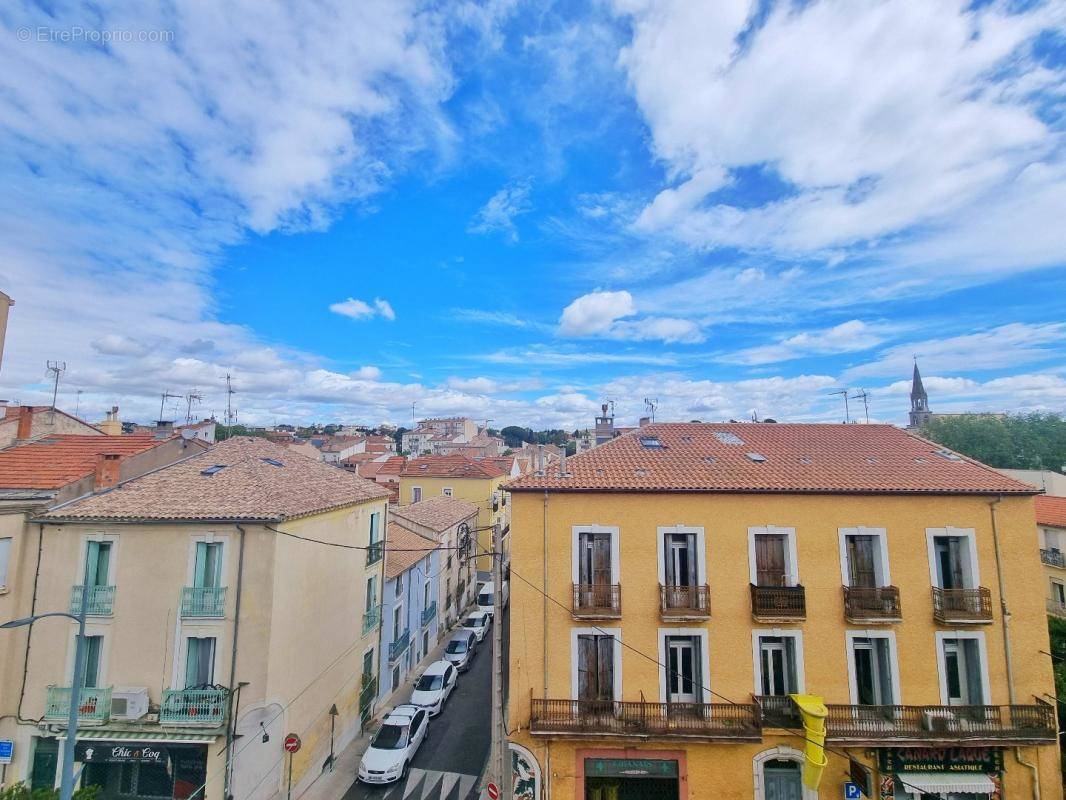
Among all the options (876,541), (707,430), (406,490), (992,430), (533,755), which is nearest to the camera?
(533,755)

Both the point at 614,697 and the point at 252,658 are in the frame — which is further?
the point at 252,658

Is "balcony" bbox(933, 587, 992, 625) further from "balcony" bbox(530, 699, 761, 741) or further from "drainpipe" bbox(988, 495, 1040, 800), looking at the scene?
"balcony" bbox(530, 699, 761, 741)

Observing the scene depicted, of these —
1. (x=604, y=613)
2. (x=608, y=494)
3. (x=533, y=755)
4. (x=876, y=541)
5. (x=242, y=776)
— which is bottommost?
(x=242, y=776)

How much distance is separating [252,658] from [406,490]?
1159 inches

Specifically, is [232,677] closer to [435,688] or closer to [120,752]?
[120,752]

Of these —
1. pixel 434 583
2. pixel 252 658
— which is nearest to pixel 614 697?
pixel 252 658

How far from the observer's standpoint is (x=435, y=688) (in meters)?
21.6

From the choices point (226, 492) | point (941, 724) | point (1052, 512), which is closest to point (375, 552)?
point (226, 492)

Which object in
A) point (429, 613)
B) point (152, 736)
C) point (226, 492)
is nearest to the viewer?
point (152, 736)

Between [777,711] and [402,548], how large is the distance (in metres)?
18.6

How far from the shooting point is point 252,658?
1441 centimetres

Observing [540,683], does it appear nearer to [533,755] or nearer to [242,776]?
[533,755]

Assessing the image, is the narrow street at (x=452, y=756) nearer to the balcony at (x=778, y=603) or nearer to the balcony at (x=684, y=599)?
the balcony at (x=684, y=599)

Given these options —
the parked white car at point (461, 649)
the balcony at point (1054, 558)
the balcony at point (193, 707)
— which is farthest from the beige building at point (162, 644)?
the balcony at point (1054, 558)
